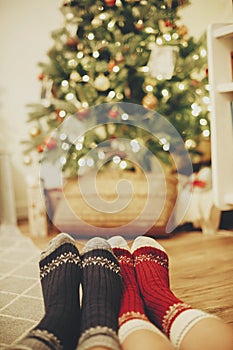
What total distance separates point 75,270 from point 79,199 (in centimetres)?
119

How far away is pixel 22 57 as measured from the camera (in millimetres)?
2891

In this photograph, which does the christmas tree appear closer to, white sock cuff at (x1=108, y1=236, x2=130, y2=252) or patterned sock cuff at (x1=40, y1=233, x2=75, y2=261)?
white sock cuff at (x1=108, y1=236, x2=130, y2=252)

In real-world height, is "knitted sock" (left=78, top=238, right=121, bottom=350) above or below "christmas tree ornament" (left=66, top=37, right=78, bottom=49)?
below

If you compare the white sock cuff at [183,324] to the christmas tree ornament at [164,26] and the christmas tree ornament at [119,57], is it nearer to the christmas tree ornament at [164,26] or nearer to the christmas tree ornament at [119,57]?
the christmas tree ornament at [119,57]

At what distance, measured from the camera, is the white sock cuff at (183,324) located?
33.5 inches

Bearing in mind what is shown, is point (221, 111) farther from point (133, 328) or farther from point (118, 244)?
point (133, 328)

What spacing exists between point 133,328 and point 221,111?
102cm

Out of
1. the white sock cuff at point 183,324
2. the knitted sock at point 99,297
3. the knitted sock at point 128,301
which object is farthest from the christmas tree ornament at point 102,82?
the white sock cuff at point 183,324

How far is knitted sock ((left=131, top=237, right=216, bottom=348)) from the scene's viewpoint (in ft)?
2.86

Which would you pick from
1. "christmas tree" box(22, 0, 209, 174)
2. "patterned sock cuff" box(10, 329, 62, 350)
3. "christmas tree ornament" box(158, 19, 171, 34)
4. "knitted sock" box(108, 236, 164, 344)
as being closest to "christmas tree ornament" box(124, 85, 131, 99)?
"christmas tree" box(22, 0, 209, 174)

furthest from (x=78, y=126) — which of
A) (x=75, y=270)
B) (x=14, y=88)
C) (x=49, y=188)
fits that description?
(x=75, y=270)

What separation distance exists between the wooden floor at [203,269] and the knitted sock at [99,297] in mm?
329

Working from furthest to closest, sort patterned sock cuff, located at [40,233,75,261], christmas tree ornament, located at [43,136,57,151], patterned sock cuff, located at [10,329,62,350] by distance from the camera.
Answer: christmas tree ornament, located at [43,136,57,151] < patterned sock cuff, located at [40,233,75,261] < patterned sock cuff, located at [10,329,62,350]

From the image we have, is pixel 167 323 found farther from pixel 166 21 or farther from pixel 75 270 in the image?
pixel 166 21
